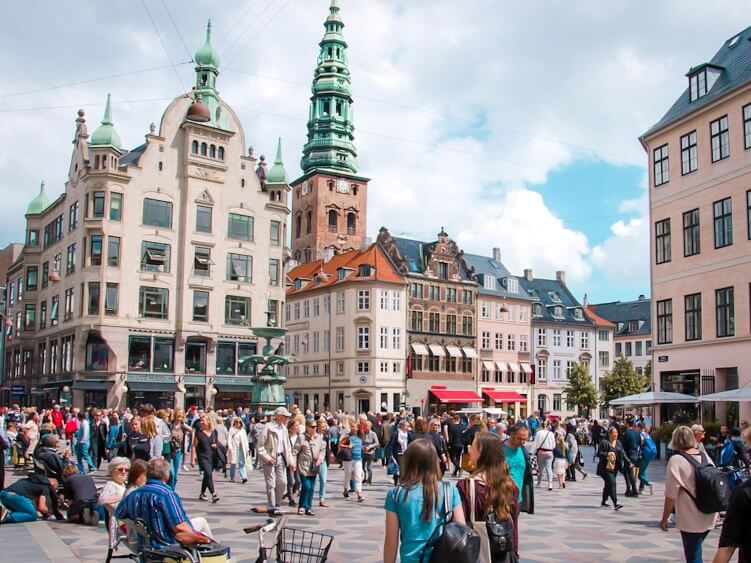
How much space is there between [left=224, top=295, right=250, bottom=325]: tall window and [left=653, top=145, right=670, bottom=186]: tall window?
1023 inches

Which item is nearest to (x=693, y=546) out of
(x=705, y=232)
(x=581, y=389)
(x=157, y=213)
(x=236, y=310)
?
(x=705, y=232)

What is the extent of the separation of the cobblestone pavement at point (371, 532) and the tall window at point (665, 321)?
1637 cm

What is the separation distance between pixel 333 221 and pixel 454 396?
1183 inches

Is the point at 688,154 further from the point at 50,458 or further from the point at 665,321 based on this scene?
the point at 50,458

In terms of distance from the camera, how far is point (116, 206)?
154 ft

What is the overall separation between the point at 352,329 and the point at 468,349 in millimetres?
11094

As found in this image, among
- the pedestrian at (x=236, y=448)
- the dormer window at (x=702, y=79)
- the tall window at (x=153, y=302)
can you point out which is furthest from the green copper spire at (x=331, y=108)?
the pedestrian at (x=236, y=448)

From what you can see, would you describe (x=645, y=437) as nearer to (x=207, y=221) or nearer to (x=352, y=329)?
(x=207, y=221)

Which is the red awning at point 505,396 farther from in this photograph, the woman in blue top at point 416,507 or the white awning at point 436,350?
the woman in blue top at point 416,507

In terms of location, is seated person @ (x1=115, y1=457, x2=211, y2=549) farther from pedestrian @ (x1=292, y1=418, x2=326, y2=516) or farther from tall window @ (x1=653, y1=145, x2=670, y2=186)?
tall window @ (x1=653, y1=145, x2=670, y2=186)

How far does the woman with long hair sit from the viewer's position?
6.07m

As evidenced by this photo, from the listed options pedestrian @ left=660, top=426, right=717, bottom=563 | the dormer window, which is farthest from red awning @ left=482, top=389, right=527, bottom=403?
pedestrian @ left=660, top=426, right=717, bottom=563

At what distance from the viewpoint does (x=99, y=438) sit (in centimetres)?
Result: 2384

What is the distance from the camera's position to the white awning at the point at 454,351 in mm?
66956
